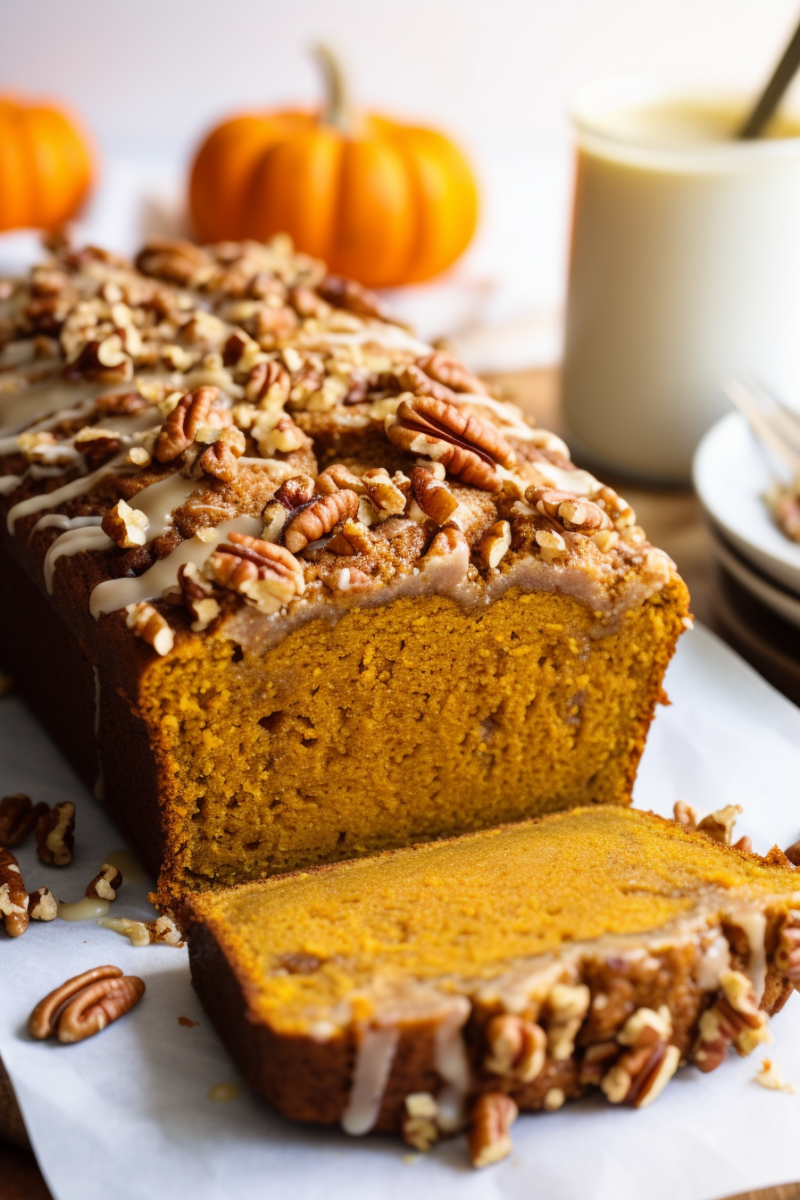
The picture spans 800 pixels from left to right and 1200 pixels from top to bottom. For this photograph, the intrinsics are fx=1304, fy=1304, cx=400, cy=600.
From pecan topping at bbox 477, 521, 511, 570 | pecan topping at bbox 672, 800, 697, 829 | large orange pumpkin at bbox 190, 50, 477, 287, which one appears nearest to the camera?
pecan topping at bbox 477, 521, 511, 570

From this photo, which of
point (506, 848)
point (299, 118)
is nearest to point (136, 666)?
Result: point (506, 848)

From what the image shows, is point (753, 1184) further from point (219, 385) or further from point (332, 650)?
point (219, 385)

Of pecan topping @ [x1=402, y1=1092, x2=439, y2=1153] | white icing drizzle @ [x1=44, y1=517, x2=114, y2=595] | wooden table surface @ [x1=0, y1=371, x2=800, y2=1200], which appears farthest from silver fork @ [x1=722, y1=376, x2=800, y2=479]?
pecan topping @ [x1=402, y1=1092, x2=439, y2=1153]

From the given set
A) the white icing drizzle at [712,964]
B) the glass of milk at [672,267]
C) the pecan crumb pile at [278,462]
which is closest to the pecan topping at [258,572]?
the pecan crumb pile at [278,462]

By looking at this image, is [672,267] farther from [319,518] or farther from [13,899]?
[13,899]

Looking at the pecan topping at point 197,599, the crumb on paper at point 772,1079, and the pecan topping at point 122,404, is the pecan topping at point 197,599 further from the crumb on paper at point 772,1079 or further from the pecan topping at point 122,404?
the crumb on paper at point 772,1079

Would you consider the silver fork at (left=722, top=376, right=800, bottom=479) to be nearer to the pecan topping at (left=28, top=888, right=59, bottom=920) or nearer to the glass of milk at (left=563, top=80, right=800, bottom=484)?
the glass of milk at (left=563, top=80, right=800, bottom=484)
